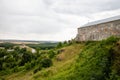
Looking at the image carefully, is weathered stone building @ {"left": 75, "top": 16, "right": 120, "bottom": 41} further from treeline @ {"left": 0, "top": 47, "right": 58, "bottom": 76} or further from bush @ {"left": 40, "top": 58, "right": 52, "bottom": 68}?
bush @ {"left": 40, "top": 58, "right": 52, "bottom": 68}

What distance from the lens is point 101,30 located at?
4372 cm

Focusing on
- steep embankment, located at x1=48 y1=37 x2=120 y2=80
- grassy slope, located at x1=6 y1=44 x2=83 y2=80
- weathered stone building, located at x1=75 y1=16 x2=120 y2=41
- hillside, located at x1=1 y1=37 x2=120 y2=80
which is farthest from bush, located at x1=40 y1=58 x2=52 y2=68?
steep embankment, located at x1=48 y1=37 x2=120 y2=80

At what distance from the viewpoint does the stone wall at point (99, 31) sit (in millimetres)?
39956

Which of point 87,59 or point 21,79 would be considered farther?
point 21,79

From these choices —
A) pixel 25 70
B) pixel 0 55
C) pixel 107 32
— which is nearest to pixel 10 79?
pixel 25 70

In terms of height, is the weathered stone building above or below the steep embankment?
above

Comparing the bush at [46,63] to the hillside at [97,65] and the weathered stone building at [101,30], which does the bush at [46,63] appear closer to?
the hillside at [97,65]

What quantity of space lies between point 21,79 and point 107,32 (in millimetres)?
19841

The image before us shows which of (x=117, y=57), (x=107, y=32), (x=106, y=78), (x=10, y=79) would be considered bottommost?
(x=10, y=79)

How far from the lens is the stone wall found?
40.0 metres

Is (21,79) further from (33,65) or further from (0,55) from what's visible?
(0,55)

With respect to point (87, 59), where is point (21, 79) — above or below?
below

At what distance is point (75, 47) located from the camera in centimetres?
4953

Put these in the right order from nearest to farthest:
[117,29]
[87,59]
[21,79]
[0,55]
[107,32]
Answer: [87,59] → [117,29] → [107,32] → [21,79] → [0,55]
